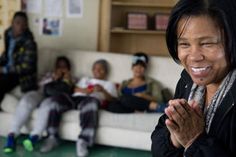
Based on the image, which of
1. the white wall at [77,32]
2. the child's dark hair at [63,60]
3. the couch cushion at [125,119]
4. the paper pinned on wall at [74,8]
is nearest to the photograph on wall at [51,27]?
the white wall at [77,32]

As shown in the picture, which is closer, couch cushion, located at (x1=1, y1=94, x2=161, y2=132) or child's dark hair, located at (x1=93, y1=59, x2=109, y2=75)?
couch cushion, located at (x1=1, y1=94, x2=161, y2=132)

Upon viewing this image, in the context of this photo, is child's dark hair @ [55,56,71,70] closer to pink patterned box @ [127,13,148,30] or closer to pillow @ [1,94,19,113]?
pillow @ [1,94,19,113]

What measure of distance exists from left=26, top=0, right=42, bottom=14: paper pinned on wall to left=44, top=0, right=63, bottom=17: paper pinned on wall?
67 millimetres

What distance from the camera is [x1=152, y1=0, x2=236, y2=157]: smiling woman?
74cm

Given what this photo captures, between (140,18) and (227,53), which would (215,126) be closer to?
(227,53)

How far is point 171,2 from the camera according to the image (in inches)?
164

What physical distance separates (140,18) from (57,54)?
3.25 ft

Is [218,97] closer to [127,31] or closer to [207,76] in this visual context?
[207,76]

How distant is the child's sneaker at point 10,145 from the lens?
2.99m

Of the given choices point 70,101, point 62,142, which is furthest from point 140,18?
point 62,142

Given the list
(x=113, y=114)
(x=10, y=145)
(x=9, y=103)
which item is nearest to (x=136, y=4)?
(x=113, y=114)

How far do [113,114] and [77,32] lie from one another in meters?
1.49

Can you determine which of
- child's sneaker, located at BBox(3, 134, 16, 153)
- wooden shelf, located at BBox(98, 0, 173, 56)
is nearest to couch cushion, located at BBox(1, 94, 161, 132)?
child's sneaker, located at BBox(3, 134, 16, 153)

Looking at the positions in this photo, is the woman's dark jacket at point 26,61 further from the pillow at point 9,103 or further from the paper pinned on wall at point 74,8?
the paper pinned on wall at point 74,8
